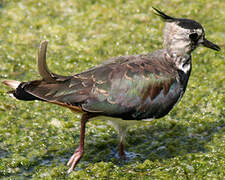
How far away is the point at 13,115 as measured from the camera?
6.16 meters

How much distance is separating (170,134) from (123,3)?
3.52 m

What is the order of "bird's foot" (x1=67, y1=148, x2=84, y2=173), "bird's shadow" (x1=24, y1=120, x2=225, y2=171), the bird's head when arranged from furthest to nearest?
"bird's shadow" (x1=24, y1=120, x2=225, y2=171), the bird's head, "bird's foot" (x1=67, y1=148, x2=84, y2=173)

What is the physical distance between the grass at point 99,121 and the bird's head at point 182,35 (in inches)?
49.8

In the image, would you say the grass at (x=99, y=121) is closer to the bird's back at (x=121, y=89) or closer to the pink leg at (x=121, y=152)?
the pink leg at (x=121, y=152)

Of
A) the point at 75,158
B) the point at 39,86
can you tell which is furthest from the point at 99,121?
the point at 39,86

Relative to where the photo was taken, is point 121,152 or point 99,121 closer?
point 121,152

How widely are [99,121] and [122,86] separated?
1.51m

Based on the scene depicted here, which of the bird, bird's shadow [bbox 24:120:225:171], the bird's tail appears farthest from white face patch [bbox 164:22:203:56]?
the bird's tail

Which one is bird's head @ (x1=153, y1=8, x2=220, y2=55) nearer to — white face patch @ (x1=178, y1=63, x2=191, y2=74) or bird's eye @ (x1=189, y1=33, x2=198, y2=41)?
bird's eye @ (x1=189, y1=33, x2=198, y2=41)

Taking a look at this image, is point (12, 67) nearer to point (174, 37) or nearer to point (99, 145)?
point (99, 145)

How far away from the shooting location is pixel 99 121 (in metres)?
6.21

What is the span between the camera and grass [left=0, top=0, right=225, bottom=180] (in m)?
5.21

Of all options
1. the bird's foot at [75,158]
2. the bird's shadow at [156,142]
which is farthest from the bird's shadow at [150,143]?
the bird's foot at [75,158]

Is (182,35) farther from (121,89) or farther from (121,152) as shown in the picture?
(121,152)
